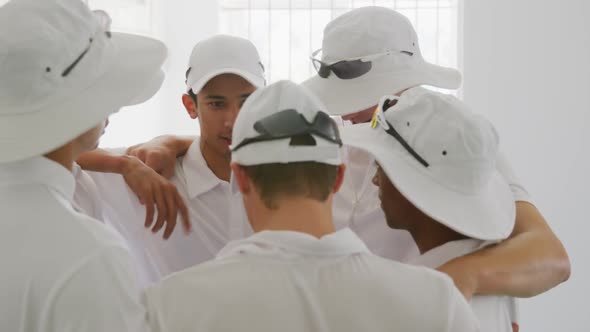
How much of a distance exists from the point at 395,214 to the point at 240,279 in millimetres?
487

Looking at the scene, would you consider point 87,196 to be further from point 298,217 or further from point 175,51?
point 175,51

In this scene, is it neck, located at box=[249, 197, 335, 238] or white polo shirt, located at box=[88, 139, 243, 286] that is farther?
white polo shirt, located at box=[88, 139, 243, 286]

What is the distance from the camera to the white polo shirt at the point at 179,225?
184 cm

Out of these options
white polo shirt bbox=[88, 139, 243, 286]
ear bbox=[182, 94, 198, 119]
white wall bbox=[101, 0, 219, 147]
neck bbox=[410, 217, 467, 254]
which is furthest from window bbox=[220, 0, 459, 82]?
neck bbox=[410, 217, 467, 254]

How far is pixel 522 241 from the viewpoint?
4.81ft

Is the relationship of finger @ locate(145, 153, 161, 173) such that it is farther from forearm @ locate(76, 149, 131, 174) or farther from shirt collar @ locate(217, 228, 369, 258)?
shirt collar @ locate(217, 228, 369, 258)

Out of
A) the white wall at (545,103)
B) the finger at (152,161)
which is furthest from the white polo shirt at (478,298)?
the white wall at (545,103)

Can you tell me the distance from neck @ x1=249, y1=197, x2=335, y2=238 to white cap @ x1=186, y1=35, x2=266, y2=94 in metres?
0.85

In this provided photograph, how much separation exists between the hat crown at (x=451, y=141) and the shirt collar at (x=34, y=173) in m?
0.61

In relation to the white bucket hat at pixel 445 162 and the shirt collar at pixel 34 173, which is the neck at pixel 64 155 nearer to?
the shirt collar at pixel 34 173

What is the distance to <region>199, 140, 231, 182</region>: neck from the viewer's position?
197 cm

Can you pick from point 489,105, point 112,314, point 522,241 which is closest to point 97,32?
point 112,314

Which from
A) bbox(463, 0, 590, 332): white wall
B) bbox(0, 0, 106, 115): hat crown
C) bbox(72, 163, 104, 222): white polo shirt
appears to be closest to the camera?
bbox(0, 0, 106, 115): hat crown

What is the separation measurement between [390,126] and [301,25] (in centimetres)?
329
